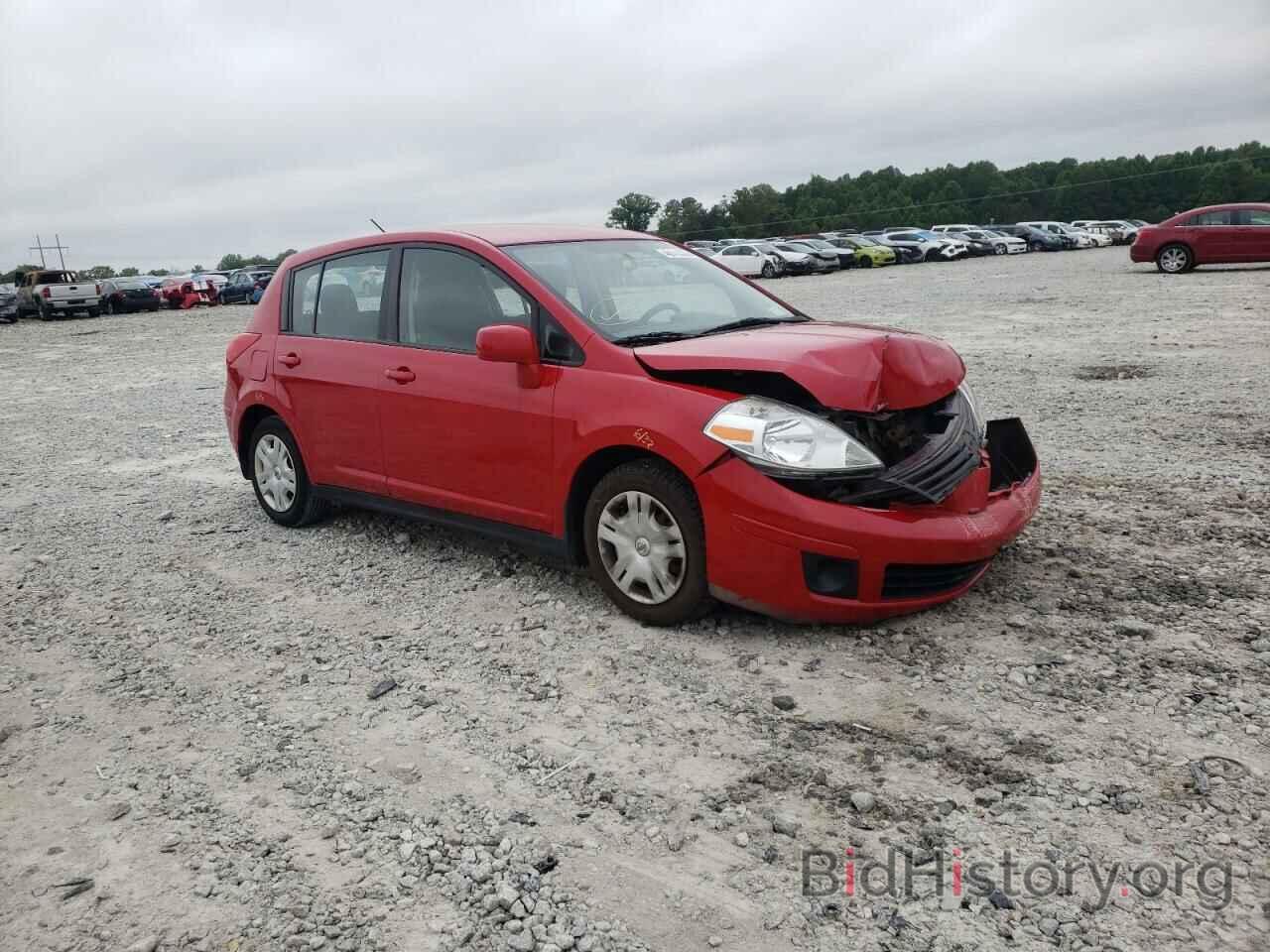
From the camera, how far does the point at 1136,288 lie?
19.2 metres

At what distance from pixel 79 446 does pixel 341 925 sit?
8.31 meters

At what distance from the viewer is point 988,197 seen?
357 ft

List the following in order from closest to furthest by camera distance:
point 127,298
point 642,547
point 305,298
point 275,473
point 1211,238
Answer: point 642,547 → point 305,298 → point 275,473 → point 1211,238 → point 127,298

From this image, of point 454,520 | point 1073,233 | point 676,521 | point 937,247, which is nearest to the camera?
point 676,521

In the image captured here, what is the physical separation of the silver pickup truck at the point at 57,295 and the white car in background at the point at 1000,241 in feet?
112

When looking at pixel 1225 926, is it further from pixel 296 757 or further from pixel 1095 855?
pixel 296 757

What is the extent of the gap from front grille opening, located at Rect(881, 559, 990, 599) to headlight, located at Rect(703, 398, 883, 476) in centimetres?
41

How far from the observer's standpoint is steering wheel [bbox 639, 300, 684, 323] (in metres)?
4.77

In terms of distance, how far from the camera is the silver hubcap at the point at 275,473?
614 centimetres

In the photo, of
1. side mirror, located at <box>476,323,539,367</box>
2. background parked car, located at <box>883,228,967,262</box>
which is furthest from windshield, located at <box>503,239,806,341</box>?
background parked car, located at <box>883,228,967,262</box>

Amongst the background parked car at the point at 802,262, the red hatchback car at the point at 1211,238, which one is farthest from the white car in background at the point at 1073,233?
the red hatchback car at the point at 1211,238

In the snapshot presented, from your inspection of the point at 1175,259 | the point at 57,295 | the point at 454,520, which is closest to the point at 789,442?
the point at 454,520

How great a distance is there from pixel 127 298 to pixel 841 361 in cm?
3851

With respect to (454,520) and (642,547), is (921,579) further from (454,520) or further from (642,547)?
(454,520)
